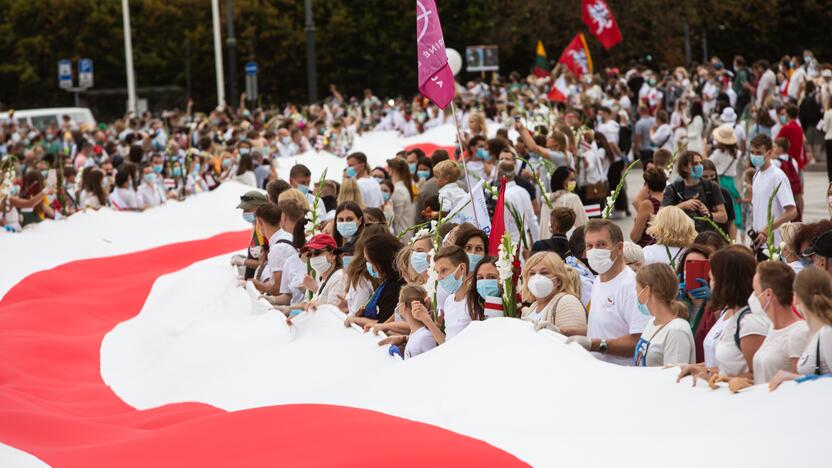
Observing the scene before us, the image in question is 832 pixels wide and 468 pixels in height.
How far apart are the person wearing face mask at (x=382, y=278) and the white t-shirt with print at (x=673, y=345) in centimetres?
272

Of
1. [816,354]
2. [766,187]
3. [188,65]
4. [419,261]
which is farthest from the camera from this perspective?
[188,65]

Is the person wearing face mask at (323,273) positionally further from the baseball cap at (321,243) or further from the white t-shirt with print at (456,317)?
the white t-shirt with print at (456,317)

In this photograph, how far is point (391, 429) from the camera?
22.5ft

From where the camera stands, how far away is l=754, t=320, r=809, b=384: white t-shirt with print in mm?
5715

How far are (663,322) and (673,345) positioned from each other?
147mm

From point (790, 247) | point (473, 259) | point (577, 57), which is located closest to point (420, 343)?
point (473, 259)

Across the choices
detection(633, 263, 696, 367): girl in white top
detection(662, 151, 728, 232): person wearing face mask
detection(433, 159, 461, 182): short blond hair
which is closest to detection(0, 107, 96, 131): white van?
detection(433, 159, 461, 182): short blond hair

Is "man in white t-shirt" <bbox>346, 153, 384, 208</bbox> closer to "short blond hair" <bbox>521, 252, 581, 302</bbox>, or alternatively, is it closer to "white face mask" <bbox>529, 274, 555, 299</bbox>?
"short blond hair" <bbox>521, 252, 581, 302</bbox>

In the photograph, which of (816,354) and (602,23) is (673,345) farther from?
(602,23)

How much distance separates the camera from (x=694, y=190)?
11078mm

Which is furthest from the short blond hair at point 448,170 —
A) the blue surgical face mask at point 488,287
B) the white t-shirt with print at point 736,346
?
the white t-shirt with print at point 736,346

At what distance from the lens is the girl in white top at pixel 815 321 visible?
17.9 feet

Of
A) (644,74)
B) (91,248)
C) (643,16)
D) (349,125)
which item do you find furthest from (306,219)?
(643,16)

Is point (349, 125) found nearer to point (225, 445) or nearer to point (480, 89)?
point (480, 89)
